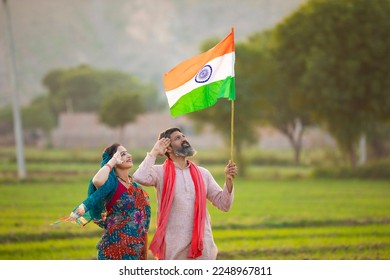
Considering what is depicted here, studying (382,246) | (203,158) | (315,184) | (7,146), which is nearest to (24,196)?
(315,184)

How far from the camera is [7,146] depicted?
49.6 metres

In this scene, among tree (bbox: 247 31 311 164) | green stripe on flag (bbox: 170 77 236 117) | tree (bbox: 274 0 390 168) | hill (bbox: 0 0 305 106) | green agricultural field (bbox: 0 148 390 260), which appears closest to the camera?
green stripe on flag (bbox: 170 77 236 117)

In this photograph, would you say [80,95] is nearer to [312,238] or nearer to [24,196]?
[24,196]

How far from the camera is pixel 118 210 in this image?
7590mm

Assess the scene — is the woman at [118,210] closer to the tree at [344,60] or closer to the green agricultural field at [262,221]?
the green agricultural field at [262,221]

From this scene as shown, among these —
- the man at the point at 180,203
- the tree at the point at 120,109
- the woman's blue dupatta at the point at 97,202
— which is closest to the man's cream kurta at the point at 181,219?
the man at the point at 180,203

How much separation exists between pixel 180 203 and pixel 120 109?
46.4 meters

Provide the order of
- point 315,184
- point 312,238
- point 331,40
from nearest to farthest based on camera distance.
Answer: point 312,238
point 315,184
point 331,40

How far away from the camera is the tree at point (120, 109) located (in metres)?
53.5

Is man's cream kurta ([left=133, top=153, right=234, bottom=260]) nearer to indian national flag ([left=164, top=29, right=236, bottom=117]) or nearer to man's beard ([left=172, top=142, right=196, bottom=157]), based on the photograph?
man's beard ([left=172, top=142, right=196, bottom=157])

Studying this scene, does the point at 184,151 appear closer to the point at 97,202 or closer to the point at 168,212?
the point at 168,212

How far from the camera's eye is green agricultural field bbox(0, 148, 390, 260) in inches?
497

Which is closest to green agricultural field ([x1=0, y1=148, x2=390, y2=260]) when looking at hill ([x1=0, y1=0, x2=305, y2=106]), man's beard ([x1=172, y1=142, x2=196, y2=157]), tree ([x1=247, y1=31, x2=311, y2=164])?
man's beard ([x1=172, y1=142, x2=196, y2=157])
